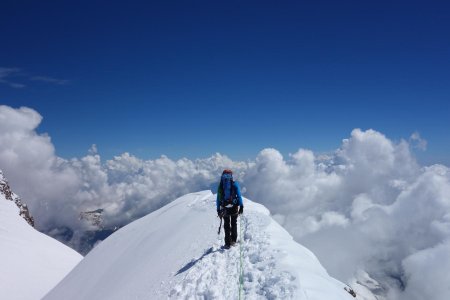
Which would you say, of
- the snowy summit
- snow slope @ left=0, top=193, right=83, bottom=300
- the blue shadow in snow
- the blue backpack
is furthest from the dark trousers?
the snowy summit

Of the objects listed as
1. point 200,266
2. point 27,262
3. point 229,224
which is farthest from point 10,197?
point 200,266

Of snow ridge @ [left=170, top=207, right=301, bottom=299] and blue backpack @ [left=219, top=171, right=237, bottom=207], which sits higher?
blue backpack @ [left=219, top=171, right=237, bottom=207]

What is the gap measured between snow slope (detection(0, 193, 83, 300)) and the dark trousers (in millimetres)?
60260

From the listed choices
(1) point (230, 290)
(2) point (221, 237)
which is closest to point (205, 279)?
(1) point (230, 290)

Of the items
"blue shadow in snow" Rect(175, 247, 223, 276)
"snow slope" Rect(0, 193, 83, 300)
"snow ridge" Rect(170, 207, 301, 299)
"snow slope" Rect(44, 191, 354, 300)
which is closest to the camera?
"snow ridge" Rect(170, 207, 301, 299)

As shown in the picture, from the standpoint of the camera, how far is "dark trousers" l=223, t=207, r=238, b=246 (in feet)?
42.0

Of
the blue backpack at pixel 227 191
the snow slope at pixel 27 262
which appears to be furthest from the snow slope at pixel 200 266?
the snow slope at pixel 27 262

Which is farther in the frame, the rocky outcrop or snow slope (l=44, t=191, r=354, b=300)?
the rocky outcrop

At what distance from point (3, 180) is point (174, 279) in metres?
152

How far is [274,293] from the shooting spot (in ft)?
28.1

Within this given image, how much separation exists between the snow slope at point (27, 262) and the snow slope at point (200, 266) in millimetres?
51487

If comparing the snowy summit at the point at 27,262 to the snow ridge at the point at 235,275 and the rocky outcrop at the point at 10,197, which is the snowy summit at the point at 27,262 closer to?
the rocky outcrop at the point at 10,197

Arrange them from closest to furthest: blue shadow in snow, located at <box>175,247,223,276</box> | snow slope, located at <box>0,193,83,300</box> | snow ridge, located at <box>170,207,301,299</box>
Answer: snow ridge, located at <box>170,207,301,299</box> < blue shadow in snow, located at <box>175,247,223,276</box> < snow slope, located at <box>0,193,83,300</box>

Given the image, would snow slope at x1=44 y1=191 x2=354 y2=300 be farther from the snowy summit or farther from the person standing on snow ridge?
the snowy summit
